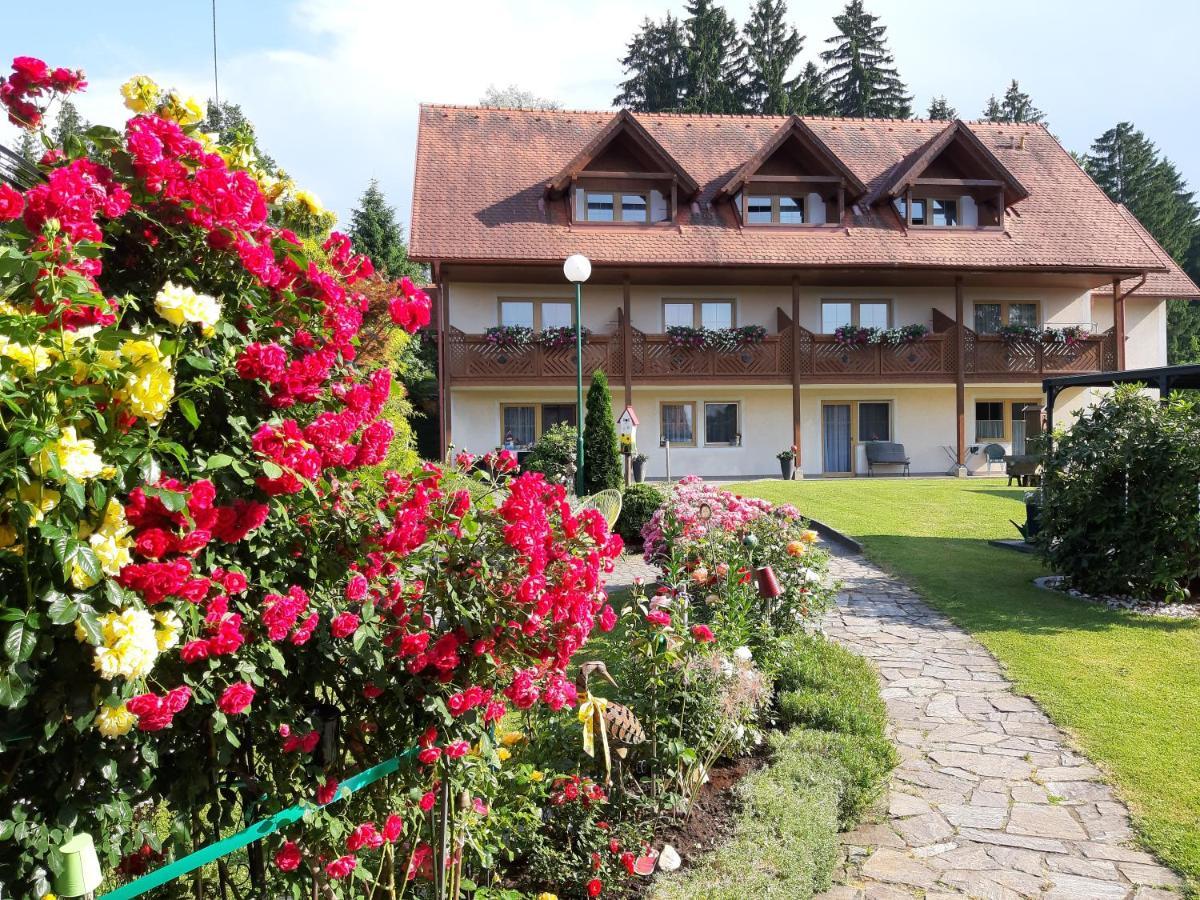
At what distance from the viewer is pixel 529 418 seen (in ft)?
65.5

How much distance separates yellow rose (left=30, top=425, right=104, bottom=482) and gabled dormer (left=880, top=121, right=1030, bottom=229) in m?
21.9

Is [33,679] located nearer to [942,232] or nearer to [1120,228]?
[942,232]

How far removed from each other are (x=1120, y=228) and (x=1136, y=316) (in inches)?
130

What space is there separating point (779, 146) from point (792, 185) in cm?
103

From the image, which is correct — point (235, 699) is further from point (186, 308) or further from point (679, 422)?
point (679, 422)

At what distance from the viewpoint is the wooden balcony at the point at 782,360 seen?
60.6ft

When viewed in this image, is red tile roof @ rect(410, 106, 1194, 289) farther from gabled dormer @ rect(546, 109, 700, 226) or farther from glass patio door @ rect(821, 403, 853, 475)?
glass patio door @ rect(821, 403, 853, 475)

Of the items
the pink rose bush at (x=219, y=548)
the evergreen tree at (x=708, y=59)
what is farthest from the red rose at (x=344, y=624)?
the evergreen tree at (x=708, y=59)

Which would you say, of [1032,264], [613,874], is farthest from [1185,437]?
[1032,264]

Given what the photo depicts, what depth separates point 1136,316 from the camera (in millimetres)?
23578

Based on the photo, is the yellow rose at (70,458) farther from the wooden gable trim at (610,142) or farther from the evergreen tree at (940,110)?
the evergreen tree at (940,110)

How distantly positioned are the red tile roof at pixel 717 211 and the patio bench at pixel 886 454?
4552 mm

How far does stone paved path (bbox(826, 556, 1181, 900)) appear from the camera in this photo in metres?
3.01

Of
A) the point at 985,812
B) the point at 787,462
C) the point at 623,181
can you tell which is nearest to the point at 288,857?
the point at 985,812
